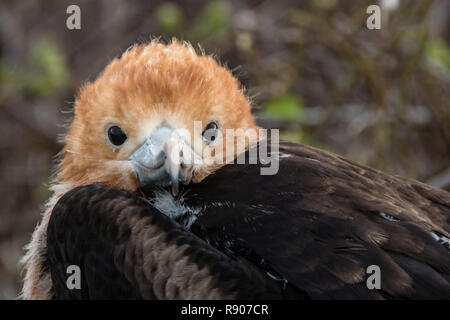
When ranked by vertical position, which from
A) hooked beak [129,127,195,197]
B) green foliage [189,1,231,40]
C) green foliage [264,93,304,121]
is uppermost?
green foliage [189,1,231,40]

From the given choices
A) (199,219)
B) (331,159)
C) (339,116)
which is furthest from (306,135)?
(199,219)

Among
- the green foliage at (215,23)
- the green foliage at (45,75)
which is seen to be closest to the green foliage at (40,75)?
the green foliage at (45,75)

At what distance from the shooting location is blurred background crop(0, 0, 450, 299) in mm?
4238

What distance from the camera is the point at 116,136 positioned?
2.51 m

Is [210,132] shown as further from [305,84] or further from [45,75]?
[305,84]

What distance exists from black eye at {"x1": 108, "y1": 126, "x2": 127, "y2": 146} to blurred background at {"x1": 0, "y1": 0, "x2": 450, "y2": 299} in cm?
124

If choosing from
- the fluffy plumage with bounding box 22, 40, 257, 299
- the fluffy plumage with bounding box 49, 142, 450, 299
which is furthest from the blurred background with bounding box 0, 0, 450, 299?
the fluffy plumage with bounding box 49, 142, 450, 299

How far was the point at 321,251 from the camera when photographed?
2002mm

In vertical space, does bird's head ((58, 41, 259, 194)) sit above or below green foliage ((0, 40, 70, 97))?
below

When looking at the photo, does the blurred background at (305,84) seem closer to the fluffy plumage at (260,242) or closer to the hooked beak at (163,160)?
the hooked beak at (163,160)

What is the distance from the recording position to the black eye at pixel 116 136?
250 centimetres

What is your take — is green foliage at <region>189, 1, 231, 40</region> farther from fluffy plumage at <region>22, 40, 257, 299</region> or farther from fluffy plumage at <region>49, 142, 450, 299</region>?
fluffy plumage at <region>49, 142, 450, 299</region>
